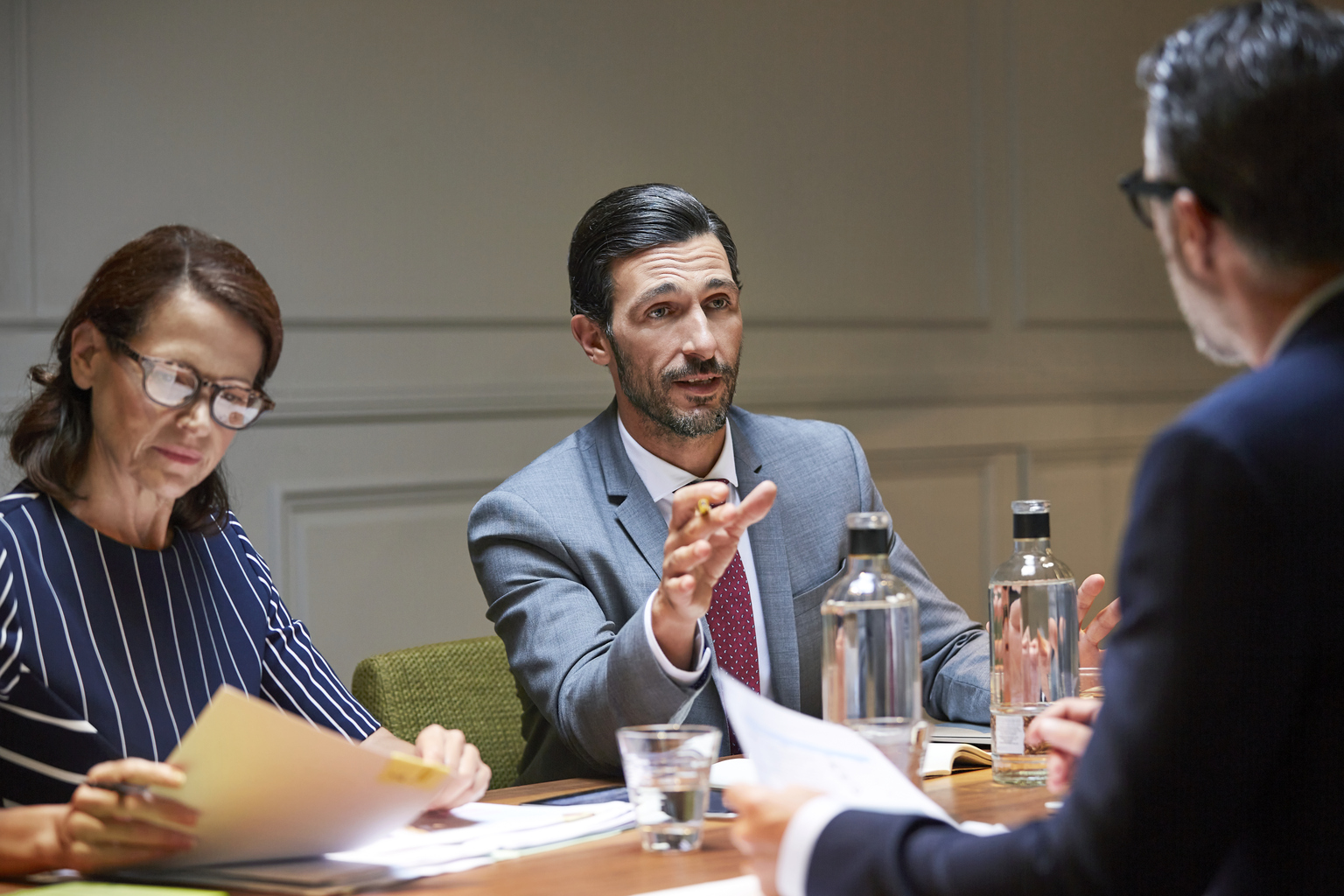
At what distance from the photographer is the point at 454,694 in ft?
6.65

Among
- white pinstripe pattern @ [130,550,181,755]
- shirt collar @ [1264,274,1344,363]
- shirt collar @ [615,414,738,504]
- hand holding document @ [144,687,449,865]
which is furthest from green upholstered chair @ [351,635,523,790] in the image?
shirt collar @ [1264,274,1344,363]

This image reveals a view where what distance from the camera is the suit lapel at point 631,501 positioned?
1.85 meters

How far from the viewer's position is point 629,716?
1.54 meters

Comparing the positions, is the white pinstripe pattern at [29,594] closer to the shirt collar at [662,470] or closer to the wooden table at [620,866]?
the wooden table at [620,866]

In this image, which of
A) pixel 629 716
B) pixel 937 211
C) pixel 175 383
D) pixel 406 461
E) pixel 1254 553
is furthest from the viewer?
pixel 937 211

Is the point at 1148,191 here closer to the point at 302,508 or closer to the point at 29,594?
the point at 29,594

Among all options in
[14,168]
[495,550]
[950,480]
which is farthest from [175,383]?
[950,480]

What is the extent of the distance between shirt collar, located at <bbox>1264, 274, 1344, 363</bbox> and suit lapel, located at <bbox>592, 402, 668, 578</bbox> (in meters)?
1.09

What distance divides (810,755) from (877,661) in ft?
0.92

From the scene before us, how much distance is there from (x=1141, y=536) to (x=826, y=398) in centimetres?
321

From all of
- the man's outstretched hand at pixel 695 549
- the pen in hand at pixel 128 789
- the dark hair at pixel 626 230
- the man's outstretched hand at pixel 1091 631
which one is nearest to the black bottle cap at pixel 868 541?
the man's outstretched hand at pixel 695 549

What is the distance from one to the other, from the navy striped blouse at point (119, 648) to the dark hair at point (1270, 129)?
3.75 ft

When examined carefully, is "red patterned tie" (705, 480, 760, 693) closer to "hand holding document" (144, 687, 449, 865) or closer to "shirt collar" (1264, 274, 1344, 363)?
"hand holding document" (144, 687, 449, 865)

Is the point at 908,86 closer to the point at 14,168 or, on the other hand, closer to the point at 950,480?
the point at 950,480
